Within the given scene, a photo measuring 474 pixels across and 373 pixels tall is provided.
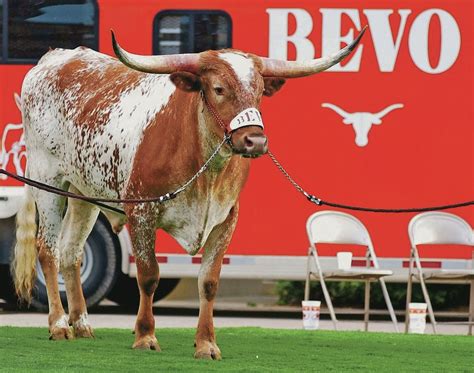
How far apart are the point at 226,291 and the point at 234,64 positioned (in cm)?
1003

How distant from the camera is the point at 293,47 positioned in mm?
14531

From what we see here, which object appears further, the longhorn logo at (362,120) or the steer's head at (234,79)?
the longhorn logo at (362,120)

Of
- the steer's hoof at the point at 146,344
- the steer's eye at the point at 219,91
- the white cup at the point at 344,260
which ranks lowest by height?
the steer's hoof at the point at 146,344

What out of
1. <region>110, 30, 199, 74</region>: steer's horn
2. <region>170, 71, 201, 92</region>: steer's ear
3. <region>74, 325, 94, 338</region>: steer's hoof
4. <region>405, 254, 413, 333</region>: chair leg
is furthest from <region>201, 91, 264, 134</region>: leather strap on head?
<region>405, 254, 413, 333</region>: chair leg

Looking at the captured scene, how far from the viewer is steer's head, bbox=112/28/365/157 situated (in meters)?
9.20

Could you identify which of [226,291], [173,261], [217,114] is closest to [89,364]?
[217,114]

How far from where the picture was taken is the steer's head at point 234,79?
30.2 ft

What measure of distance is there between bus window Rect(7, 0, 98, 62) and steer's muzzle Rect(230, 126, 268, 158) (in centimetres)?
586

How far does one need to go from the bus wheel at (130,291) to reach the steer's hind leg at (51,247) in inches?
169

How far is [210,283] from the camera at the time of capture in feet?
32.6

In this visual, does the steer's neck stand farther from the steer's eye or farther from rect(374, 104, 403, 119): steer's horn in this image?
rect(374, 104, 403, 119): steer's horn

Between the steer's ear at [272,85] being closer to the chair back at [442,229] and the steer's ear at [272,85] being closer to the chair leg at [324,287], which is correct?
the chair leg at [324,287]

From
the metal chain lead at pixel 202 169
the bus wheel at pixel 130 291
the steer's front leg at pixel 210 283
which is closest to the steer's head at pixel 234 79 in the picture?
the metal chain lead at pixel 202 169

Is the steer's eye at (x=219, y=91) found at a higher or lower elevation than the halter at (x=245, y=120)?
higher
